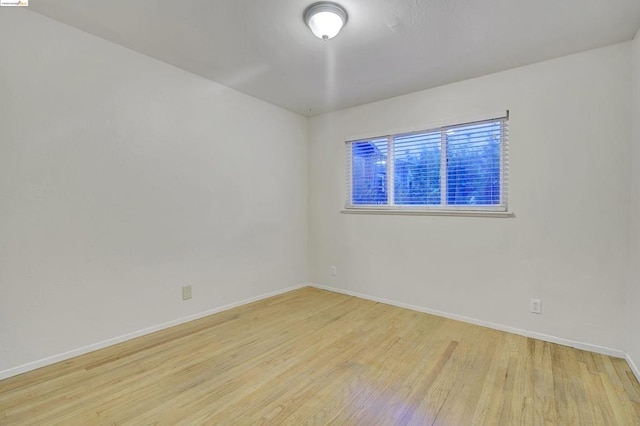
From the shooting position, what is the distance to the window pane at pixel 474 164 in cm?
286

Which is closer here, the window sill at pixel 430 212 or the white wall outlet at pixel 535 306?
the white wall outlet at pixel 535 306

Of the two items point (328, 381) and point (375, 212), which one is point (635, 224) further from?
point (328, 381)

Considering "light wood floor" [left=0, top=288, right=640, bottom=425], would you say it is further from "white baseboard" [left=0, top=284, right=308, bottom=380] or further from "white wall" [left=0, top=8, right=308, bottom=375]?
"white wall" [left=0, top=8, right=308, bottom=375]

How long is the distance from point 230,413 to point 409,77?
10.0 ft

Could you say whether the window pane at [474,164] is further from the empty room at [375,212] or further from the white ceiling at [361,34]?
the white ceiling at [361,34]

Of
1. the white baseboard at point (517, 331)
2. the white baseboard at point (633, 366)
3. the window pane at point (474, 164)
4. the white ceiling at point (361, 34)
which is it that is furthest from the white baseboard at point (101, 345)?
the white baseboard at point (633, 366)

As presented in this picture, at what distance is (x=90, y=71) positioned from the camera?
2.30 metres

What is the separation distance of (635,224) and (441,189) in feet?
4.76

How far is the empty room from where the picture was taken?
189 centimetres

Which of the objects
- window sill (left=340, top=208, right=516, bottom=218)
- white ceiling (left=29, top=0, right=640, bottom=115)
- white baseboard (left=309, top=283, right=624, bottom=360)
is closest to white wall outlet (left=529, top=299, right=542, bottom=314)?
white baseboard (left=309, top=283, right=624, bottom=360)

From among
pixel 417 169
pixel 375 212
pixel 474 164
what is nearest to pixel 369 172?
pixel 375 212

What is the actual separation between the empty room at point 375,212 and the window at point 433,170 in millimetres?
23

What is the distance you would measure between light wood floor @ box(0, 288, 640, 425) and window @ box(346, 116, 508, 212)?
1290 millimetres

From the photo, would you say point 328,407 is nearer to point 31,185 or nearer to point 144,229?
point 144,229
